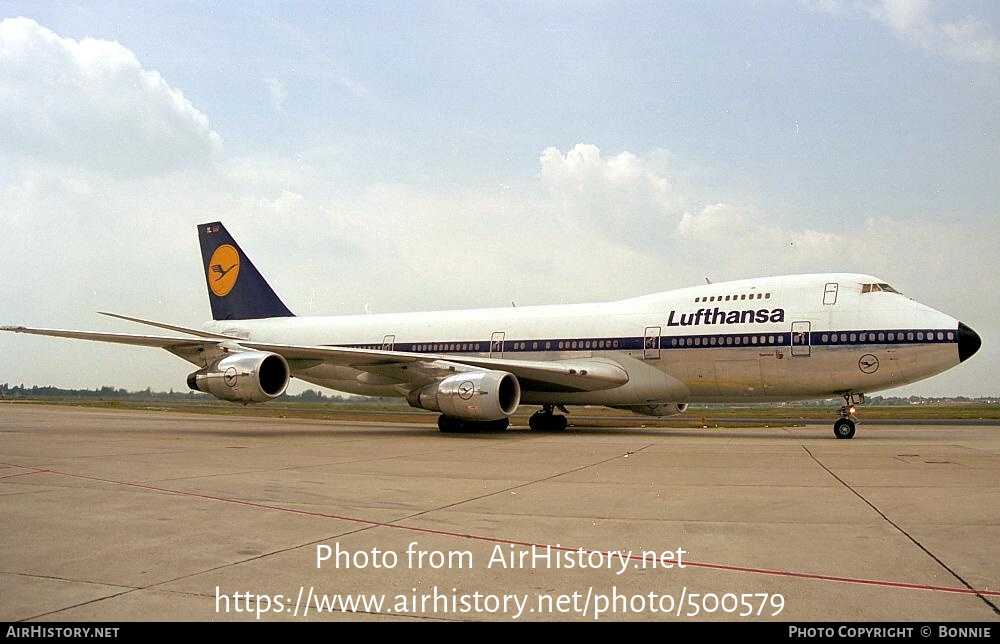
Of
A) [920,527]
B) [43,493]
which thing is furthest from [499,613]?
[43,493]

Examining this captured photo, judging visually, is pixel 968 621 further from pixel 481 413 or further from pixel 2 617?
pixel 481 413

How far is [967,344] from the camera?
1695cm

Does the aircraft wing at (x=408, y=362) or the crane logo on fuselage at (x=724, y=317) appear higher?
the crane logo on fuselage at (x=724, y=317)

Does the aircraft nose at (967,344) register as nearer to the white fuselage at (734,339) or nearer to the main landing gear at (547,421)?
the white fuselage at (734,339)

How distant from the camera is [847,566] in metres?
4.96

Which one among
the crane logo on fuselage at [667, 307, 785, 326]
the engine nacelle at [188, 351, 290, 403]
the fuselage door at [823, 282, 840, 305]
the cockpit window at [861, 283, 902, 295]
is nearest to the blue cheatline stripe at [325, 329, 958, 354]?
the crane logo on fuselage at [667, 307, 785, 326]

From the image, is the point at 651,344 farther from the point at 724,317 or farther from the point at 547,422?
the point at 547,422

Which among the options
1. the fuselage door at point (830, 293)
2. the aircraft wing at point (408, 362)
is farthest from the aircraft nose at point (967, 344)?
the aircraft wing at point (408, 362)

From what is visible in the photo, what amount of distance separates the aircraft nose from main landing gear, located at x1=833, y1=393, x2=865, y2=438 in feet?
7.88

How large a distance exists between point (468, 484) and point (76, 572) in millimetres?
5165

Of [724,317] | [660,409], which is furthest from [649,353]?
[660,409]

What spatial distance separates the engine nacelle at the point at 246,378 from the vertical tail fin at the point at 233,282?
9.31m

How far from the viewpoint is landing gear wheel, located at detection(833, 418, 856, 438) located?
17.9 m

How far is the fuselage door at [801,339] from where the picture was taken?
18.2m
